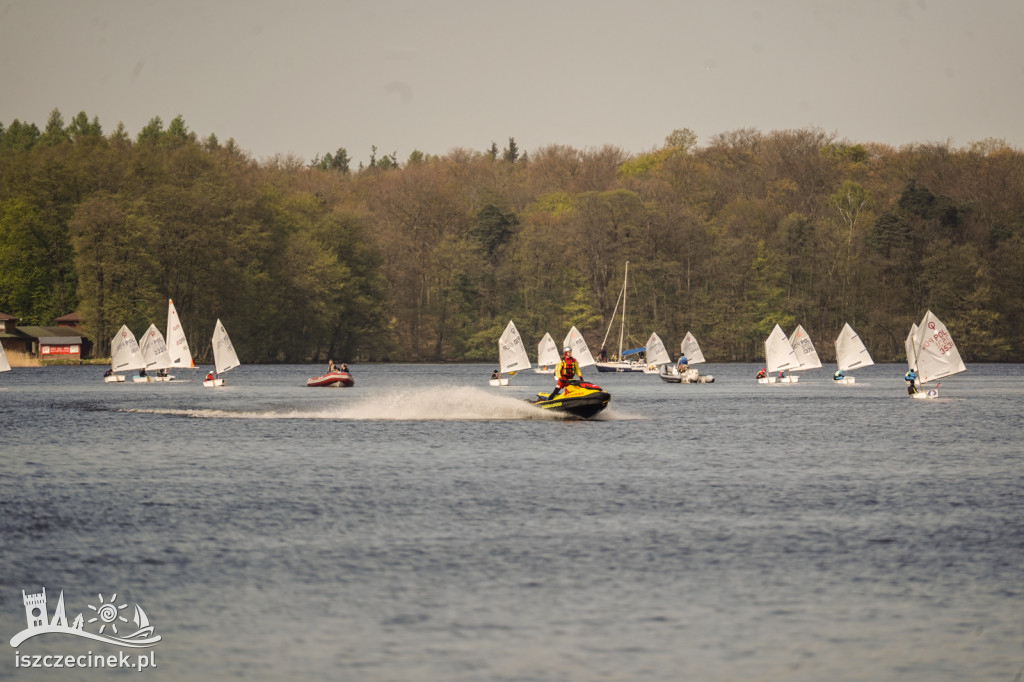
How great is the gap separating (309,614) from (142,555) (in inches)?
272

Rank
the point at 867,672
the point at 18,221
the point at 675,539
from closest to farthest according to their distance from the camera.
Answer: the point at 867,672
the point at 675,539
the point at 18,221

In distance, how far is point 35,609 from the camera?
2012 centimetres

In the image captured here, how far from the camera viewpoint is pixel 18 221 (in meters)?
150


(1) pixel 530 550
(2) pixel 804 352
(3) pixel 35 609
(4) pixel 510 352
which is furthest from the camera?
(2) pixel 804 352

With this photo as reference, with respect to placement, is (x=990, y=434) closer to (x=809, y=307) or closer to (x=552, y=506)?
(x=552, y=506)

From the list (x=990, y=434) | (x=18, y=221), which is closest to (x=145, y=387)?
(x=18, y=221)

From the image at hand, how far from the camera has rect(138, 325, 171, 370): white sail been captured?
363 ft

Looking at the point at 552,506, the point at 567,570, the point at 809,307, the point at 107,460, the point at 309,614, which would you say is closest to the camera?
the point at 309,614

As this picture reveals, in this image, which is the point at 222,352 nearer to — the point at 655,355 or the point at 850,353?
the point at 655,355

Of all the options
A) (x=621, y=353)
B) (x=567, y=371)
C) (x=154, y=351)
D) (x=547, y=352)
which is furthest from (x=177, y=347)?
(x=567, y=371)

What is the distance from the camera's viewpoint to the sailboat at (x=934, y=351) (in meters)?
75.6

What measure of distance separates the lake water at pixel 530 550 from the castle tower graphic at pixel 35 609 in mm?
191

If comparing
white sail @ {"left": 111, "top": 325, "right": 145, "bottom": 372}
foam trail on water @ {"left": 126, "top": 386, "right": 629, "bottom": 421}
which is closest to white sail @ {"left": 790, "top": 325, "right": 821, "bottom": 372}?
foam trail on water @ {"left": 126, "top": 386, "right": 629, "bottom": 421}

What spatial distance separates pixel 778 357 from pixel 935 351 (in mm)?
36556
